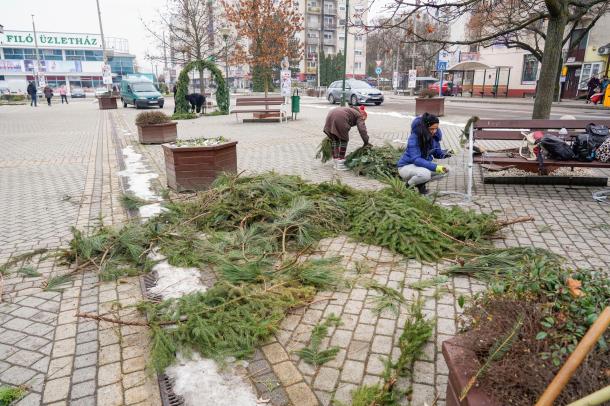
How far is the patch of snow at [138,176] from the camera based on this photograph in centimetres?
687

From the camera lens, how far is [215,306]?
10.6 ft

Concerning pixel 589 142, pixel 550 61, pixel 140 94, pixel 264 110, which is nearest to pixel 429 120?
pixel 589 142

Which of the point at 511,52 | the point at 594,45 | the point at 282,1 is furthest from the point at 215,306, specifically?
the point at 511,52

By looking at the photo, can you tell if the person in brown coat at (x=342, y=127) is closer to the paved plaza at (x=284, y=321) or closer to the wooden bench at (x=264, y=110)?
the paved plaza at (x=284, y=321)

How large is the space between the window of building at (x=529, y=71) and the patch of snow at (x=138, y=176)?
1394 inches

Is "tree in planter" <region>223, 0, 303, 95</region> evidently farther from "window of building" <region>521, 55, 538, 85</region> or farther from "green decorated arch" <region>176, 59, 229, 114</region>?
"window of building" <region>521, 55, 538, 85</region>

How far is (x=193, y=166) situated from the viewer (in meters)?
6.78

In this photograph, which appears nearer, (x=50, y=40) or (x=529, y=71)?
(x=529, y=71)

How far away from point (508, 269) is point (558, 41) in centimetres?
655

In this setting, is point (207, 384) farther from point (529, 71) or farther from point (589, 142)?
point (529, 71)

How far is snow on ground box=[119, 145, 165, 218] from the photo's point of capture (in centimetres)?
604

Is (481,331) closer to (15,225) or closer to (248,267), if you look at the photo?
(248,267)

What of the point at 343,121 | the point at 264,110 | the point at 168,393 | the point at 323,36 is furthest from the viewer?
the point at 323,36

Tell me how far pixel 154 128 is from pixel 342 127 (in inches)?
241
